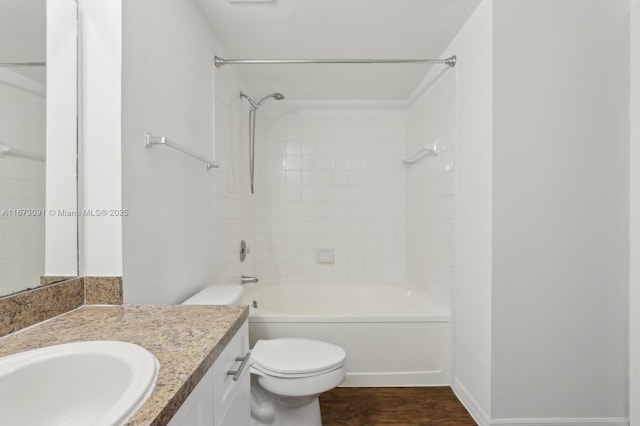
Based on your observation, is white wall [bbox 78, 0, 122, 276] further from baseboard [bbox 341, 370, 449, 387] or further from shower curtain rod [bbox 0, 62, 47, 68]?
baseboard [bbox 341, 370, 449, 387]

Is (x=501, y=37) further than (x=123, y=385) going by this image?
Yes

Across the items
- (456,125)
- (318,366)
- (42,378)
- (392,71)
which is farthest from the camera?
(392,71)

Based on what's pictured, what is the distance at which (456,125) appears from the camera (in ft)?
7.18

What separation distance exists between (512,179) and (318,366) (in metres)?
1.31

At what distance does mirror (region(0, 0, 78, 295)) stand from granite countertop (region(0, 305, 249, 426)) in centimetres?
15

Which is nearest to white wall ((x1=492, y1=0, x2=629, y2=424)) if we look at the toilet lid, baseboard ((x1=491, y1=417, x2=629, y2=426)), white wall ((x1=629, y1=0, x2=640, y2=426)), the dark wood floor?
baseboard ((x1=491, y1=417, x2=629, y2=426))

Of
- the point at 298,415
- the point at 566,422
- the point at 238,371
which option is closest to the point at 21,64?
the point at 238,371

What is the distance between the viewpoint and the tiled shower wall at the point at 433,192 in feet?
7.55

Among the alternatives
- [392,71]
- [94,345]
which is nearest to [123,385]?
[94,345]

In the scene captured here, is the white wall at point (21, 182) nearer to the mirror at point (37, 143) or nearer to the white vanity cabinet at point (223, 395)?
the mirror at point (37, 143)

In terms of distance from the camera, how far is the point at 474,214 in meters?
1.91

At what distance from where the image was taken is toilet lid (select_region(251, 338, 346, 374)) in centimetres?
166

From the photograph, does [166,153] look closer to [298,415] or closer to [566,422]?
[298,415]

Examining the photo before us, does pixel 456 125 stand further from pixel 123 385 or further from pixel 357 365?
pixel 123 385
